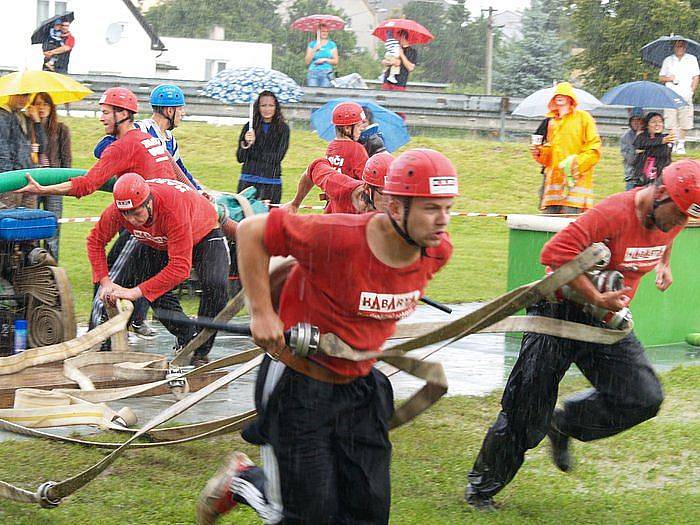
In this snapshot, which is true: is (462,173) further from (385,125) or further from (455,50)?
(455,50)

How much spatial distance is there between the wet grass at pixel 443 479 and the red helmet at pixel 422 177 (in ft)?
6.79

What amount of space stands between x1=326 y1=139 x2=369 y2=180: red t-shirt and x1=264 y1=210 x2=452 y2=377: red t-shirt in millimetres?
5379

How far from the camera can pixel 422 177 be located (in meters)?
4.53

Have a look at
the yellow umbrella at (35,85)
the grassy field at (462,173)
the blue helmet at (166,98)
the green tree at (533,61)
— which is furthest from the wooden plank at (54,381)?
the green tree at (533,61)

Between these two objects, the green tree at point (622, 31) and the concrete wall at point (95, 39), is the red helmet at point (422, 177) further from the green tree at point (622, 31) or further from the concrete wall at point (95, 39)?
the concrete wall at point (95, 39)

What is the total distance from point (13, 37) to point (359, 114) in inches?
1271

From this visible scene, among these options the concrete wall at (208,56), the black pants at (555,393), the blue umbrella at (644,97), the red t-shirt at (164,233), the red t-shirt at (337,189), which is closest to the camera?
the black pants at (555,393)

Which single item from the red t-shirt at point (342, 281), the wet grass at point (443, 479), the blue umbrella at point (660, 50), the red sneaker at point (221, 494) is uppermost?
the blue umbrella at point (660, 50)

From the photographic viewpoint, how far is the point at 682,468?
726 centimetres

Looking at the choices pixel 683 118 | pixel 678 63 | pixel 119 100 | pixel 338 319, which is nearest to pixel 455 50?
pixel 683 118

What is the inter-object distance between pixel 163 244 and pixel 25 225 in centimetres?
125

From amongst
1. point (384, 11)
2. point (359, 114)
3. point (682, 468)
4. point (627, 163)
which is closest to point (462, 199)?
point (627, 163)

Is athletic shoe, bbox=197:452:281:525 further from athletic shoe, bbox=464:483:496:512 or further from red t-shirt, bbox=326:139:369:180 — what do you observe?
red t-shirt, bbox=326:139:369:180

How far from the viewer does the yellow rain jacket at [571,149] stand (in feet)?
45.5
